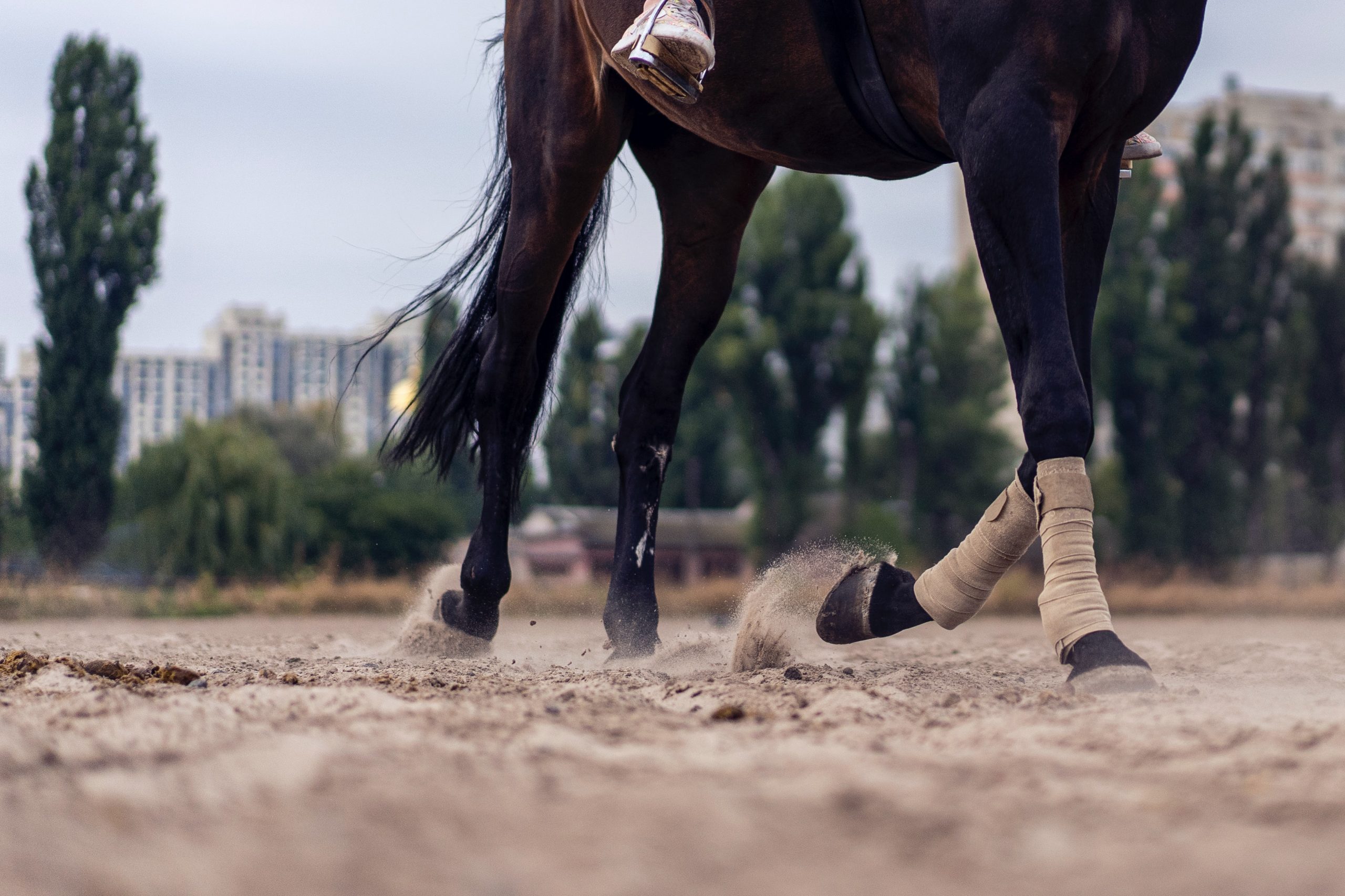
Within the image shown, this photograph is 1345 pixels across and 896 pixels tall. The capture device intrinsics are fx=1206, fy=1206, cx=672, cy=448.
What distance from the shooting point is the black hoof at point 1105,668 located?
2.47 m

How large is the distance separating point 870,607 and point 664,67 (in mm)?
1662

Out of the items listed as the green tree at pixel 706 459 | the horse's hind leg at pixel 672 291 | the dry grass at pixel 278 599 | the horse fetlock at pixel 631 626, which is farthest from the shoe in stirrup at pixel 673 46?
the green tree at pixel 706 459

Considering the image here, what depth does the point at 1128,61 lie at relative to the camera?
2771mm

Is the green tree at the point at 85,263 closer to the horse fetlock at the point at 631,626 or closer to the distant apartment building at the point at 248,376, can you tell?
the distant apartment building at the point at 248,376

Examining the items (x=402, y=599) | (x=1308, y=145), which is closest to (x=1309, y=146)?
(x=1308, y=145)

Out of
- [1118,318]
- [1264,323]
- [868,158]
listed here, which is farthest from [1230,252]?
[868,158]

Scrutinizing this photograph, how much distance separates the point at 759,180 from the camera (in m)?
4.42

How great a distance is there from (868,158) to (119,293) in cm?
1981

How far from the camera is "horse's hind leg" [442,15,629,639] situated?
4137 mm

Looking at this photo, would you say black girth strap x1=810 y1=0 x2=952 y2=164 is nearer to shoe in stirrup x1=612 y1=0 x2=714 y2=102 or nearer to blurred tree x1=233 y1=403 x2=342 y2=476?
shoe in stirrup x1=612 y1=0 x2=714 y2=102

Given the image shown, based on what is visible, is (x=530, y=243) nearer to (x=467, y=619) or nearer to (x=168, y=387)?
(x=467, y=619)

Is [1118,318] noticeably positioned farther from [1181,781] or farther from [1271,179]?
[1181,781]

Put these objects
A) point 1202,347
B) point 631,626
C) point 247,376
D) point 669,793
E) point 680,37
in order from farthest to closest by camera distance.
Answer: point 247,376 < point 1202,347 < point 631,626 < point 680,37 < point 669,793

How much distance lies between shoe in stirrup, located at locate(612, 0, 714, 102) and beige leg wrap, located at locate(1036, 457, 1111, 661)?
138cm
